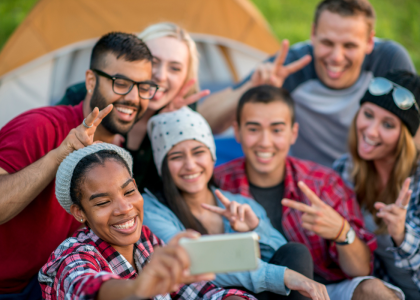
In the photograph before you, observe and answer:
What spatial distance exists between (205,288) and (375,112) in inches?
65.8

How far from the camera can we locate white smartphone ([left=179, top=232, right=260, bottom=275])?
4.09 feet

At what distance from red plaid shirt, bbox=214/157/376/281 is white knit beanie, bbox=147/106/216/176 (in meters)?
0.36

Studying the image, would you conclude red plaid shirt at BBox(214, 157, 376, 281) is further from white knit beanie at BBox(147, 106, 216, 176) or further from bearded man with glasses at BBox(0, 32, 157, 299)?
bearded man with glasses at BBox(0, 32, 157, 299)

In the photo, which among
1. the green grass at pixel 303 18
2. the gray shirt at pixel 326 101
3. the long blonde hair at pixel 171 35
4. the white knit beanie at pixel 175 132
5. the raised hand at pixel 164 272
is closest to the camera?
the raised hand at pixel 164 272

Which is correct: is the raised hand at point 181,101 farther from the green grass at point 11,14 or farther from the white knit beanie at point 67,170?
the green grass at point 11,14

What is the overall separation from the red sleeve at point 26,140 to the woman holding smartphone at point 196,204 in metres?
0.62

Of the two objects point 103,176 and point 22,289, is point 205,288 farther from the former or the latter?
point 22,289

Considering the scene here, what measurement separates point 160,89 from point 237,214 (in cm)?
111

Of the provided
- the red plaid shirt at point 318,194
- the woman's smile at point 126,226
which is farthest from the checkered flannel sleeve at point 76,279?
the red plaid shirt at point 318,194

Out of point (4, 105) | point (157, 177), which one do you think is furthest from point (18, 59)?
point (157, 177)

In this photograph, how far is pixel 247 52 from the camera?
5117mm

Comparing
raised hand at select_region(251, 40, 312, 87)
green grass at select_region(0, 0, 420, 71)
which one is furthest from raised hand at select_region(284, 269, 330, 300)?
green grass at select_region(0, 0, 420, 71)

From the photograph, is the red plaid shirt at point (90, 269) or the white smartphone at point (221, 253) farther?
the red plaid shirt at point (90, 269)

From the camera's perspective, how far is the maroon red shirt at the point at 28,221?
208cm
